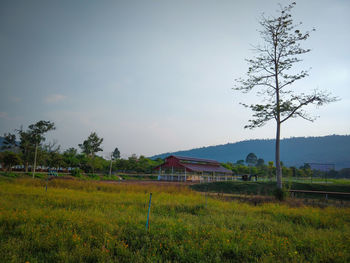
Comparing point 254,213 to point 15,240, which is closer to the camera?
point 15,240

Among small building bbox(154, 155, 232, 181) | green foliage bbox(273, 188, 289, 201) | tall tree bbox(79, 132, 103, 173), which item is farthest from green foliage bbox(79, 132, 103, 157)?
green foliage bbox(273, 188, 289, 201)

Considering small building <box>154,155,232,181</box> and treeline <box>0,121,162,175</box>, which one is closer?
treeline <box>0,121,162,175</box>

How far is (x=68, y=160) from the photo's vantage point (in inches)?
1919

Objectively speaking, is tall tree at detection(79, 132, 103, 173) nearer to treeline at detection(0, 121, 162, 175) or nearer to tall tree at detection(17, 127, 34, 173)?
treeline at detection(0, 121, 162, 175)

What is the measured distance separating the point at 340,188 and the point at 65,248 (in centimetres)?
2702

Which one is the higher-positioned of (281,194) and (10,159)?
(10,159)

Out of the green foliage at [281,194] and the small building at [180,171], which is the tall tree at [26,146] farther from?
the green foliage at [281,194]

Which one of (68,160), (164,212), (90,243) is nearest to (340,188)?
(164,212)

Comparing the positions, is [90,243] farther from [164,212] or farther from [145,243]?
[164,212]

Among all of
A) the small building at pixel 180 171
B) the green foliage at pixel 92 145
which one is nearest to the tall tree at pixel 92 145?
the green foliage at pixel 92 145

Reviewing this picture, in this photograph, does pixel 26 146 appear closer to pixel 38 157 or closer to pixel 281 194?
pixel 38 157

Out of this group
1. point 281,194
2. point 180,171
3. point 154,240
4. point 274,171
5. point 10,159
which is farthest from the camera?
point 274,171

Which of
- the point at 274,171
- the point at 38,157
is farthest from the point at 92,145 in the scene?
the point at 274,171

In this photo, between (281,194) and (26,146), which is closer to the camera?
(281,194)
